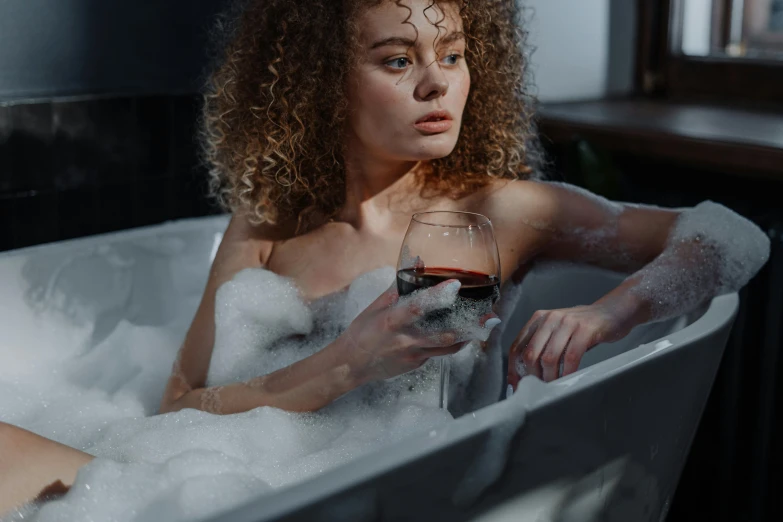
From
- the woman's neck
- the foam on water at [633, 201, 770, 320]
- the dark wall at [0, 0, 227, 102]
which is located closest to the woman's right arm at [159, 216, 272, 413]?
the woman's neck

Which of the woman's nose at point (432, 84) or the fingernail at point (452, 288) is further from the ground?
the woman's nose at point (432, 84)

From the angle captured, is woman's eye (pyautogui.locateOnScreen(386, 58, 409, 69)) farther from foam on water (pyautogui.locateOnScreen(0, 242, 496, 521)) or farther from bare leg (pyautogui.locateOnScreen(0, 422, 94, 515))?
bare leg (pyautogui.locateOnScreen(0, 422, 94, 515))

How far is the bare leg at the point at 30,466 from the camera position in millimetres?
1020

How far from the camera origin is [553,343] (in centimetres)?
109

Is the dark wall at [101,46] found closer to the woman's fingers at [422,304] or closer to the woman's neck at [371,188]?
the woman's neck at [371,188]

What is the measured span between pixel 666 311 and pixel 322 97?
23.9 inches

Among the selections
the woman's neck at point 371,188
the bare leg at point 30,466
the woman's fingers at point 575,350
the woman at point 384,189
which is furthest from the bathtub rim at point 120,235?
the woman's fingers at point 575,350

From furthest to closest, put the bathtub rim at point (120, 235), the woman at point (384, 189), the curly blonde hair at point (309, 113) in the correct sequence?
the bathtub rim at point (120, 235), the curly blonde hair at point (309, 113), the woman at point (384, 189)

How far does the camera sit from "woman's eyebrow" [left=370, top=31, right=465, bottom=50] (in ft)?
4.06

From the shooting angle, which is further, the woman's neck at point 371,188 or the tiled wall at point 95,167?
the tiled wall at point 95,167

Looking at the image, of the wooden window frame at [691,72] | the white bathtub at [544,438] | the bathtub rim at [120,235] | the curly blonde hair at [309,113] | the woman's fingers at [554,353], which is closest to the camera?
the white bathtub at [544,438]

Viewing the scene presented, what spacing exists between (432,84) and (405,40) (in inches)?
2.9

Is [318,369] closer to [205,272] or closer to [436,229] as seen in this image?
[436,229]

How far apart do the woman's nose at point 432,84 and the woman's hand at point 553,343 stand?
351 mm
